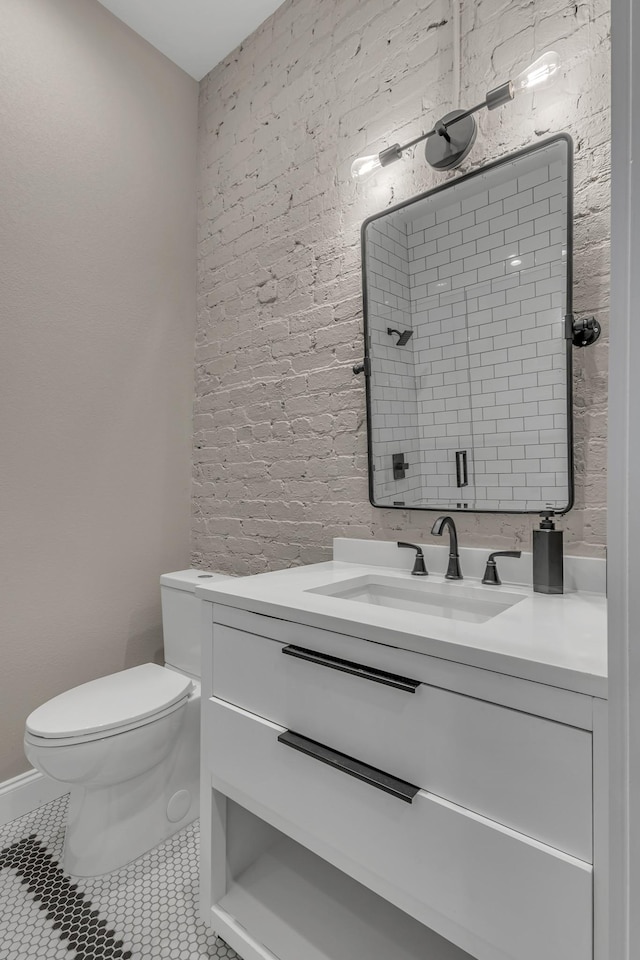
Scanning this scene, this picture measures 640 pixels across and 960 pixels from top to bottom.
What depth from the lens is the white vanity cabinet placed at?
70 centimetres

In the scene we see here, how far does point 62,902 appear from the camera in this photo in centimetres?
132

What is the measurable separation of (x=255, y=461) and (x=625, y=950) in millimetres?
1798

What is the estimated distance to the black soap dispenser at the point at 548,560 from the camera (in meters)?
1.16

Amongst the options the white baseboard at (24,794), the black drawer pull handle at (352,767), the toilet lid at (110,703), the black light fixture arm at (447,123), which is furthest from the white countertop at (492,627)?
the black light fixture arm at (447,123)

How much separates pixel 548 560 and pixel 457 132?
123 cm

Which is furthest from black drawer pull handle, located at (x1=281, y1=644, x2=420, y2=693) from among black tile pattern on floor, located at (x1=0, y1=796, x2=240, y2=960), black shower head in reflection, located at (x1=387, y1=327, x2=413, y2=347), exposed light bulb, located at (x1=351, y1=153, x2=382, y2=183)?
exposed light bulb, located at (x1=351, y1=153, x2=382, y2=183)

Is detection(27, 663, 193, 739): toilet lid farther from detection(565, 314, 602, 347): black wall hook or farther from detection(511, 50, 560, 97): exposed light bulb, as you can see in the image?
detection(511, 50, 560, 97): exposed light bulb

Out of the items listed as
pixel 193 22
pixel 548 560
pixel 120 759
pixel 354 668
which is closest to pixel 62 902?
pixel 120 759

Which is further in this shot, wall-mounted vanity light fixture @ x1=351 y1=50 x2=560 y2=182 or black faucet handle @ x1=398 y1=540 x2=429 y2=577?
black faucet handle @ x1=398 y1=540 x2=429 y2=577

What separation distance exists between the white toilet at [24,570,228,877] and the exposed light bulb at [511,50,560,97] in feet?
6.59

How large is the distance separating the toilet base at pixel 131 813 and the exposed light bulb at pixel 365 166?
1863 millimetres

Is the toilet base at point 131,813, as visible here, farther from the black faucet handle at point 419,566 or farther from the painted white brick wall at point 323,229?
the black faucet handle at point 419,566

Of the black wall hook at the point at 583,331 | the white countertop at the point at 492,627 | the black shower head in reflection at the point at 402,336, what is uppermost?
the black shower head in reflection at the point at 402,336

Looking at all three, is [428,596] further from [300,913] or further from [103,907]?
[103,907]
